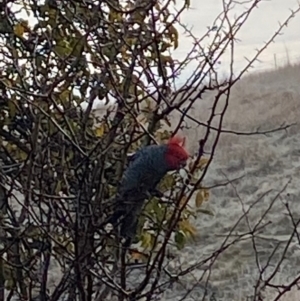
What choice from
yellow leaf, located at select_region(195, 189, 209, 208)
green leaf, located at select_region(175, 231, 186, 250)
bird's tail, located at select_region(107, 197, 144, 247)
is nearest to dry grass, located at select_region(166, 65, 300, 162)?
green leaf, located at select_region(175, 231, 186, 250)

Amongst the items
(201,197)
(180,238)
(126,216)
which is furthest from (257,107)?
(126,216)

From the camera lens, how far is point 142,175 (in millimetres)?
2527

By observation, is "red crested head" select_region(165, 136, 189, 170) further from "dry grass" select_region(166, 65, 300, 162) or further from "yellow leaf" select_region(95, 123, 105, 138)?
"dry grass" select_region(166, 65, 300, 162)

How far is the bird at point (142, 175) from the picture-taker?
2.51 metres

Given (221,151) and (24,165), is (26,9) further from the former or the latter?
(221,151)

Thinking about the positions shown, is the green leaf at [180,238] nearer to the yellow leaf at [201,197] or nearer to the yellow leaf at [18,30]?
the yellow leaf at [201,197]

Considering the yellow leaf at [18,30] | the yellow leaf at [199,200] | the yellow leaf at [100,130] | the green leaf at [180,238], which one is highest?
the yellow leaf at [18,30]

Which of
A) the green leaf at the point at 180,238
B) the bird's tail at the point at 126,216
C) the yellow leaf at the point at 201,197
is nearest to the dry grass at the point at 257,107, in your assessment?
the green leaf at the point at 180,238

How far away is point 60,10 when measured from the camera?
307 cm

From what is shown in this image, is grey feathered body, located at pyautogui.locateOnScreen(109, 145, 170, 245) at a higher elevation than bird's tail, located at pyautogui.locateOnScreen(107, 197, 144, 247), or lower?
higher

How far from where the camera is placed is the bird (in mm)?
2508

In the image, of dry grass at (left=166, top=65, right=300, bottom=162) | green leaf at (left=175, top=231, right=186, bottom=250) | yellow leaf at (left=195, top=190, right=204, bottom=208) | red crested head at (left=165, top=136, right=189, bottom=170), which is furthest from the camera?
dry grass at (left=166, top=65, right=300, bottom=162)

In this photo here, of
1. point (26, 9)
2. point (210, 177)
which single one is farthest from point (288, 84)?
point (26, 9)

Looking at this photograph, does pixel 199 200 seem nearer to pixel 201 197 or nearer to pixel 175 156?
pixel 201 197
